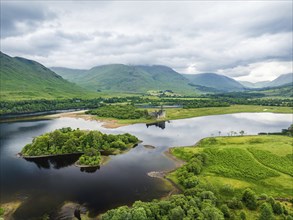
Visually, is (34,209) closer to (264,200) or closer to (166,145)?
(264,200)

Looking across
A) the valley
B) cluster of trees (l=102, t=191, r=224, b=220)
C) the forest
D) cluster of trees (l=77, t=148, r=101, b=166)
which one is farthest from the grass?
cluster of trees (l=77, t=148, r=101, b=166)

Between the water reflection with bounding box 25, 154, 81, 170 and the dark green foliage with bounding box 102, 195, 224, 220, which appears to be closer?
the dark green foliage with bounding box 102, 195, 224, 220

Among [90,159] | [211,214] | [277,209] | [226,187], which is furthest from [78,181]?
[277,209]

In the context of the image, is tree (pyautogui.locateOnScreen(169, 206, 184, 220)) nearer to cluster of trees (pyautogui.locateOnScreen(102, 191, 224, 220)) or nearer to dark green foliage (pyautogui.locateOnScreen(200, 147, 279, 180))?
cluster of trees (pyautogui.locateOnScreen(102, 191, 224, 220))

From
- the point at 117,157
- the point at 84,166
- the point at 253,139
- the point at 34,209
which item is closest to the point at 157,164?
the point at 117,157

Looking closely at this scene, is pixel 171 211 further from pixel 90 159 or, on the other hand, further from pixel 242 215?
pixel 90 159

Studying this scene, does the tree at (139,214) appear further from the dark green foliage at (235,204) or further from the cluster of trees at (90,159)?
the cluster of trees at (90,159)

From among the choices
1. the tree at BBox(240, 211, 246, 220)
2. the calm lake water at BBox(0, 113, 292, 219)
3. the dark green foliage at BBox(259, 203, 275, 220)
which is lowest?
the calm lake water at BBox(0, 113, 292, 219)
